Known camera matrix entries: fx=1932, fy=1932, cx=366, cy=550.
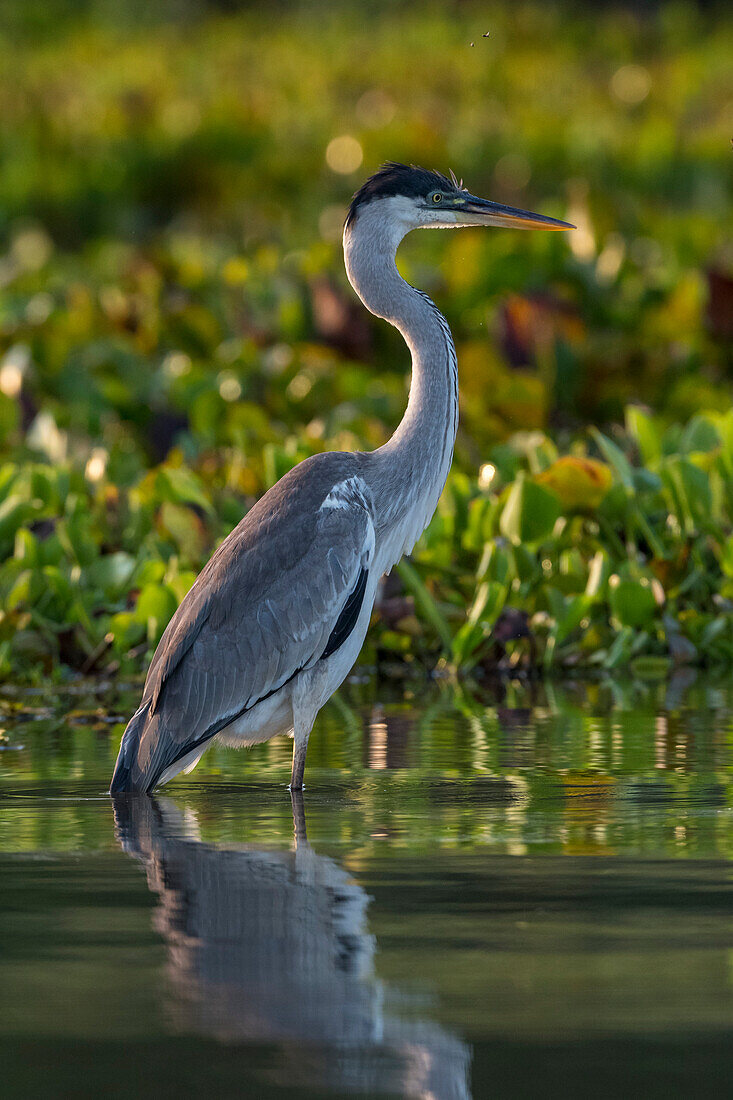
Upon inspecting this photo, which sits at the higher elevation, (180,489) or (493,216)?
(493,216)

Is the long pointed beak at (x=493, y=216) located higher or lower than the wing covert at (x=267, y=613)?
higher

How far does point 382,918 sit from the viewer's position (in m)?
4.03

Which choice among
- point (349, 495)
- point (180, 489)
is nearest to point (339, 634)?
point (349, 495)

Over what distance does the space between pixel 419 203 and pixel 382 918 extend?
3.13 m

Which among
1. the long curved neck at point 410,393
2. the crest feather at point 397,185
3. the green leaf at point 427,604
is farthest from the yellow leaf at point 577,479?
the crest feather at point 397,185

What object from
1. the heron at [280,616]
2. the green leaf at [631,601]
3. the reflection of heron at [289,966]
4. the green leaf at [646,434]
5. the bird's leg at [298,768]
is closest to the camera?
the reflection of heron at [289,966]

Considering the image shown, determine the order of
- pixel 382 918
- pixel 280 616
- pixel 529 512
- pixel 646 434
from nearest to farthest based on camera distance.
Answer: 1. pixel 382 918
2. pixel 280 616
3. pixel 529 512
4. pixel 646 434

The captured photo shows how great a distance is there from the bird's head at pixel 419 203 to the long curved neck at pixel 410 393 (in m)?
0.04

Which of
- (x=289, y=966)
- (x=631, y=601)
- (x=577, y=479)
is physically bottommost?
(x=289, y=966)

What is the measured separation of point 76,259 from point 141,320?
→ 4.71 m

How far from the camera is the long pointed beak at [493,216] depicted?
21.4 feet

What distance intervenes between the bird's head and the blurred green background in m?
1.58

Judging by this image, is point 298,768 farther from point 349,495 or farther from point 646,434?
point 646,434

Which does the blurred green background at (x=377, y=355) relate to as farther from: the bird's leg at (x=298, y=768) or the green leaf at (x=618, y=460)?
the bird's leg at (x=298, y=768)
